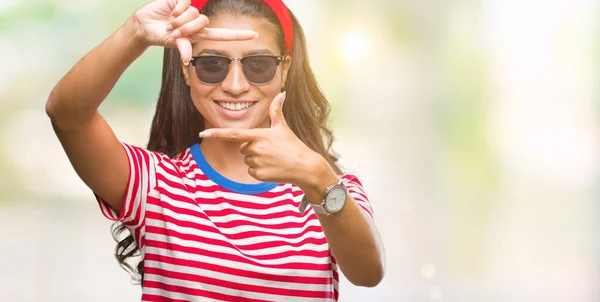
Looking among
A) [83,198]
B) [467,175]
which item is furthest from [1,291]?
[467,175]

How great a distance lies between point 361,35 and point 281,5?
107cm

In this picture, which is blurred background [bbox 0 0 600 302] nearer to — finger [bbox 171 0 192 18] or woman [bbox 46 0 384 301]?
woman [bbox 46 0 384 301]

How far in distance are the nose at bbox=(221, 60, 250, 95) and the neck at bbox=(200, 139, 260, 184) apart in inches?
4.7

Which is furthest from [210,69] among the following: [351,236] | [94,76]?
[351,236]

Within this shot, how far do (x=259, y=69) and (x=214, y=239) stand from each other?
33 centimetres

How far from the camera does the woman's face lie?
1.59 metres

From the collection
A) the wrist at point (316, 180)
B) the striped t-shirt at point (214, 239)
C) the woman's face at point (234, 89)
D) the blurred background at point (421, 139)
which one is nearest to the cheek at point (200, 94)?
the woman's face at point (234, 89)

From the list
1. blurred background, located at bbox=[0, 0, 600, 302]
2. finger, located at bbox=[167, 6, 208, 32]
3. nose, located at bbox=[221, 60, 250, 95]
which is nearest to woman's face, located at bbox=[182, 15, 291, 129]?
nose, located at bbox=[221, 60, 250, 95]

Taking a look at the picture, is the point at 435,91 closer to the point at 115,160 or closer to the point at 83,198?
the point at 83,198

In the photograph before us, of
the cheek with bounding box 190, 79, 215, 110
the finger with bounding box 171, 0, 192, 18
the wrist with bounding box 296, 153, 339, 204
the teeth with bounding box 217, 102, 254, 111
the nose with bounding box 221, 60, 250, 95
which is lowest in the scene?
the wrist with bounding box 296, 153, 339, 204

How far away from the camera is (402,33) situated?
276 centimetres

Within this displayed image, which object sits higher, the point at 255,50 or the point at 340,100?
the point at 255,50

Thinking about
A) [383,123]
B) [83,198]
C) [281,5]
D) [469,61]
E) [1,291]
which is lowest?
[1,291]

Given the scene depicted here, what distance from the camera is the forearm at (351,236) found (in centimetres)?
136
